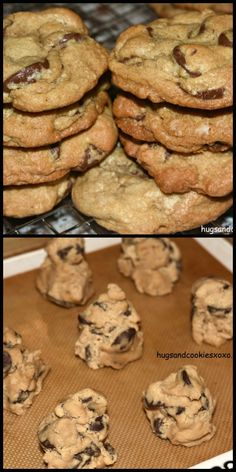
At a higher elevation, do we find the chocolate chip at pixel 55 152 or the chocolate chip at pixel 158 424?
the chocolate chip at pixel 55 152

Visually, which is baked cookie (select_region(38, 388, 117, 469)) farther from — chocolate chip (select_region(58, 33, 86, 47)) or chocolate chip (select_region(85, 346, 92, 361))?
chocolate chip (select_region(58, 33, 86, 47))

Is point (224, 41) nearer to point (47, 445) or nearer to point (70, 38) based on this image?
point (70, 38)

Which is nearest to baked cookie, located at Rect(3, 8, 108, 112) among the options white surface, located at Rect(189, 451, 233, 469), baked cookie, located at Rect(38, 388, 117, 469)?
baked cookie, located at Rect(38, 388, 117, 469)

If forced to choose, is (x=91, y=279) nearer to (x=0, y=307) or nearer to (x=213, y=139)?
(x=0, y=307)

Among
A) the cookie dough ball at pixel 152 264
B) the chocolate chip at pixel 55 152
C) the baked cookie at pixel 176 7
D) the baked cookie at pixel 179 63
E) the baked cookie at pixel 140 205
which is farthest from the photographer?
the baked cookie at pixel 176 7

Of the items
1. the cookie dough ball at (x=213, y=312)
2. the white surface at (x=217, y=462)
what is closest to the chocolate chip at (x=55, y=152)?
the cookie dough ball at (x=213, y=312)

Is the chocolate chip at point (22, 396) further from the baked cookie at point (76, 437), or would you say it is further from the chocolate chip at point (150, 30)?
the chocolate chip at point (150, 30)

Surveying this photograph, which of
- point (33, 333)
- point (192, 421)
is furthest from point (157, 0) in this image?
point (192, 421)
